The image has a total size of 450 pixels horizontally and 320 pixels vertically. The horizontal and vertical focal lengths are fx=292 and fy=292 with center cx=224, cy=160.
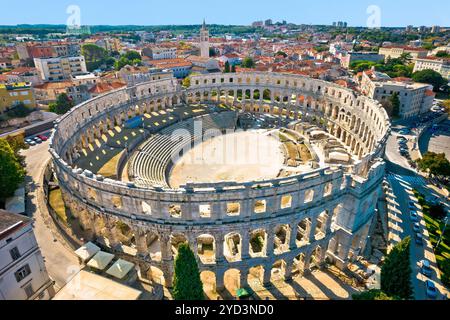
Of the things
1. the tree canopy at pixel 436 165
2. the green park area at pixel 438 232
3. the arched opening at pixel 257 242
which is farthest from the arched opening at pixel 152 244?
the tree canopy at pixel 436 165

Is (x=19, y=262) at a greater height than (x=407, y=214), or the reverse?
(x=19, y=262)

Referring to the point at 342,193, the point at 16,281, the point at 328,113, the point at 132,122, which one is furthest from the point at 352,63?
the point at 16,281

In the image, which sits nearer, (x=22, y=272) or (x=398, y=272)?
(x=22, y=272)

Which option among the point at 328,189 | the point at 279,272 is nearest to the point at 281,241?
the point at 279,272

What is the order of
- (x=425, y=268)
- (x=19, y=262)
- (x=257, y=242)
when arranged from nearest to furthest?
(x=19, y=262)
(x=425, y=268)
(x=257, y=242)

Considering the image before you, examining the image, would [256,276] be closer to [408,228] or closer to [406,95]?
[408,228]

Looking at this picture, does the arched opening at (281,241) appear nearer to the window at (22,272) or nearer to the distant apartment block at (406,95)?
the window at (22,272)

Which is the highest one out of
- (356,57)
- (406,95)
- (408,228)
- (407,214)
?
(356,57)
